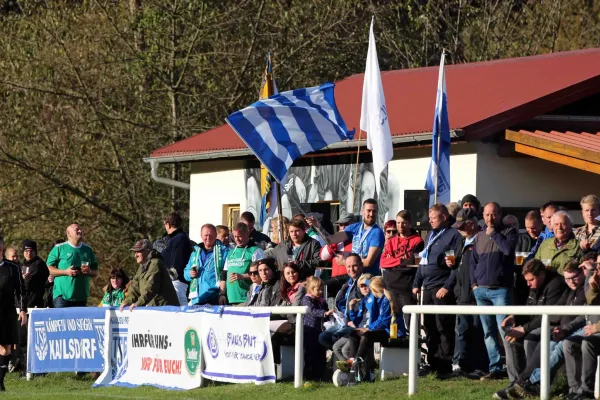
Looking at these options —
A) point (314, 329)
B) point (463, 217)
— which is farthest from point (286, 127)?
point (463, 217)

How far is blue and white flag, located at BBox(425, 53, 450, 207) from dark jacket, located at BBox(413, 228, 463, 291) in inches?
93.3

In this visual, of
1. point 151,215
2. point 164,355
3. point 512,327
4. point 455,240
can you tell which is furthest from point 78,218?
point 512,327

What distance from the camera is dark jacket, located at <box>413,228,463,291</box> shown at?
13.5m

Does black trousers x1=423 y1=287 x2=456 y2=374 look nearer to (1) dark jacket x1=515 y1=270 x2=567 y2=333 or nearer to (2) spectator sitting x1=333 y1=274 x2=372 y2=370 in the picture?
(2) spectator sitting x1=333 y1=274 x2=372 y2=370

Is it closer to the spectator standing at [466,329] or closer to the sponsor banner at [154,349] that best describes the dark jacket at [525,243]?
the spectator standing at [466,329]

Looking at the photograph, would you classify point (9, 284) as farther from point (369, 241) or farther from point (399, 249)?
point (399, 249)

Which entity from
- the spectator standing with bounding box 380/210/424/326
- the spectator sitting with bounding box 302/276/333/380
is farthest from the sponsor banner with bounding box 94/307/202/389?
the spectator standing with bounding box 380/210/424/326

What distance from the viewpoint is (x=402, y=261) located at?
1440 cm

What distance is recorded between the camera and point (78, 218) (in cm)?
2897

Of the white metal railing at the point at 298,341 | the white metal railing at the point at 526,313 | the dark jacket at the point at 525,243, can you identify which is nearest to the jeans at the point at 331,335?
the white metal railing at the point at 298,341

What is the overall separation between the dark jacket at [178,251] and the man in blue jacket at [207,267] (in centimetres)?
75

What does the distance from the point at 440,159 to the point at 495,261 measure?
13.0 feet

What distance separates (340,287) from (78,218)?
15.0m

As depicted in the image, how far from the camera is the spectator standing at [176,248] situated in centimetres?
1742
